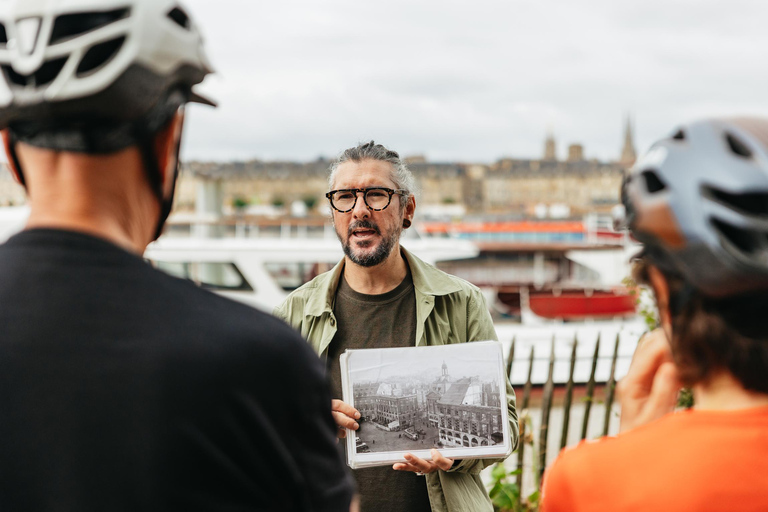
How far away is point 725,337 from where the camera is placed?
1.08 m

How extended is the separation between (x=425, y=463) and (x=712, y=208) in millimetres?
1395

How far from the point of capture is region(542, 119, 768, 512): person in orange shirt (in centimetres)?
104

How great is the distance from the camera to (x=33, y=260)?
3.34 ft

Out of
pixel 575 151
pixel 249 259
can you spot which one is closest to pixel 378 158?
pixel 249 259

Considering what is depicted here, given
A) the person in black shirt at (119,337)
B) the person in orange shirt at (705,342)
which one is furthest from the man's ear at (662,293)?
the person in black shirt at (119,337)

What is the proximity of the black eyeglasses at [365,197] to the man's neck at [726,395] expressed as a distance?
186 cm

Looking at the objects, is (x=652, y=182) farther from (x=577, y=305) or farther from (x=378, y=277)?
(x=577, y=305)

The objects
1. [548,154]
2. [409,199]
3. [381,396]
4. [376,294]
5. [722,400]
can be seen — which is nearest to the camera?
[722,400]

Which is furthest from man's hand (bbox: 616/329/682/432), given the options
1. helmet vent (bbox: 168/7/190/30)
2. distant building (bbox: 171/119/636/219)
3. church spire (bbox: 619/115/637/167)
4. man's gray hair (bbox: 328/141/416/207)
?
church spire (bbox: 619/115/637/167)

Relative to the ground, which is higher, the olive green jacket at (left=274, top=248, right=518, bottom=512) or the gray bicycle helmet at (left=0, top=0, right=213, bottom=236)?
the gray bicycle helmet at (left=0, top=0, right=213, bottom=236)

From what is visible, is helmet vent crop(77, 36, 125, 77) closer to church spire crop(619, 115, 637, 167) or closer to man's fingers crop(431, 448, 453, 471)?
man's fingers crop(431, 448, 453, 471)

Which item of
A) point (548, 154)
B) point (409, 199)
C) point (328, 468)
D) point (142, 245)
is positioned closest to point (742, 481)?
point (328, 468)

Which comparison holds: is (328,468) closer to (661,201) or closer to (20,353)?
(20,353)

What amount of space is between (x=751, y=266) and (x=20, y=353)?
1049 millimetres
